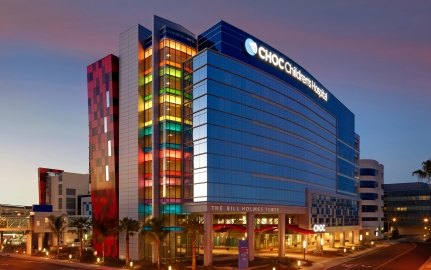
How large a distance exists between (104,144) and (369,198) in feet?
391

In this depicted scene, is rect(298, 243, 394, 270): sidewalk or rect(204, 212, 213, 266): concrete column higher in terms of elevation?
rect(204, 212, 213, 266): concrete column

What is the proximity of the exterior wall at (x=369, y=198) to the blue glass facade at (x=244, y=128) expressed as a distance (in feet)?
226

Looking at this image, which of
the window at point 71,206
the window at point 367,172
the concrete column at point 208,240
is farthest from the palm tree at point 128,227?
the window at point 367,172

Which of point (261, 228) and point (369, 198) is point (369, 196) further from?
point (261, 228)

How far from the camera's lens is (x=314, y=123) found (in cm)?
11425

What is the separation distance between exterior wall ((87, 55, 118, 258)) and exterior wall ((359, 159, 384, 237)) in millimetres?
114286

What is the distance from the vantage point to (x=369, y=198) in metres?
174

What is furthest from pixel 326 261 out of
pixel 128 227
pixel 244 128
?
pixel 128 227

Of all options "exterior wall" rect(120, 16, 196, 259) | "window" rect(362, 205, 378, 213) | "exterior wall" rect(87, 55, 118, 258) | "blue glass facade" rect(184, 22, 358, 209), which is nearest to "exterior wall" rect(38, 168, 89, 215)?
"exterior wall" rect(87, 55, 118, 258)

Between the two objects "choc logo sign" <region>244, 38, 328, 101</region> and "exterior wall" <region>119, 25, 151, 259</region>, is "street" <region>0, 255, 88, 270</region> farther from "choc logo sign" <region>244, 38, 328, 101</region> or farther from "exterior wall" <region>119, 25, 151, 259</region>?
"choc logo sign" <region>244, 38, 328, 101</region>

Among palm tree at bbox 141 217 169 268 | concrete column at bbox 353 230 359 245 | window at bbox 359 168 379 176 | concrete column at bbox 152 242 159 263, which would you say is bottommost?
concrete column at bbox 353 230 359 245

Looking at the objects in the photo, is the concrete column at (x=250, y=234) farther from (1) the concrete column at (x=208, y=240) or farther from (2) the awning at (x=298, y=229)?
(2) the awning at (x=298, y=229)

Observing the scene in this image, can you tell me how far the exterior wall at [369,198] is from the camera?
172375 millimetres

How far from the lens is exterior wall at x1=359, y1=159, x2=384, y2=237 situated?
172 metres
